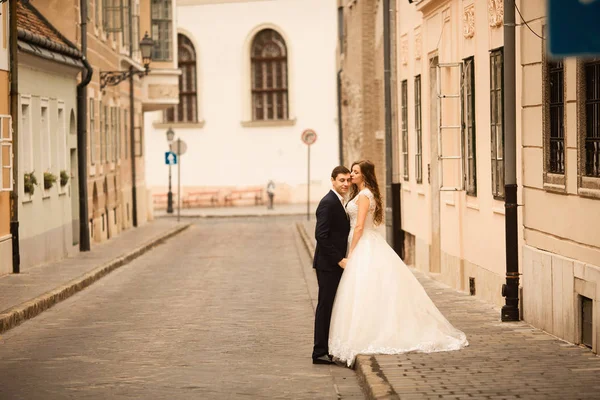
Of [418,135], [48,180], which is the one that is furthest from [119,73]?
[418,135]

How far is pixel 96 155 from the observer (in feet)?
Result: 115

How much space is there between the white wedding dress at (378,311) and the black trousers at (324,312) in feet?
0.25

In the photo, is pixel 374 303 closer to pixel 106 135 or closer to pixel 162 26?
pixel 106 135

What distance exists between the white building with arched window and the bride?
51.4m

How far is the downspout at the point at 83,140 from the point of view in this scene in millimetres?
30281

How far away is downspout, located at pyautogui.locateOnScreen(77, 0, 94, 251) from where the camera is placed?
1192 inches

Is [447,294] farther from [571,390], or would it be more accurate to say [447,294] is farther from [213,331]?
[571,390]

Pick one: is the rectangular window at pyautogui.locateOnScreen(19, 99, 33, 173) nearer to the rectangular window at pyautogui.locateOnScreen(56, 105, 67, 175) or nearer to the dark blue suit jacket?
the rectangular window at pyautogui.locateOnScreen(56, 105, 67, 175)

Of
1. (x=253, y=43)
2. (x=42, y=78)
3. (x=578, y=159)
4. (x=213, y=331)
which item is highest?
(x=253, y=43)

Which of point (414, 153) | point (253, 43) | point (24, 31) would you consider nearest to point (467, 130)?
point (414, 153)

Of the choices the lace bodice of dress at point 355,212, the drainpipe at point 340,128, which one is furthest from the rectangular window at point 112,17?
the lace bodice of dress at point 355,212

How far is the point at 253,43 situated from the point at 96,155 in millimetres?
31507

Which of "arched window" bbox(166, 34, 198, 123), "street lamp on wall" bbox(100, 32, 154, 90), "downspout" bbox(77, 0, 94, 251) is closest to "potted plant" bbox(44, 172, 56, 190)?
"downspout" bbox(77, 0, 94, 251)

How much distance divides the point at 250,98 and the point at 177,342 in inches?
2045
